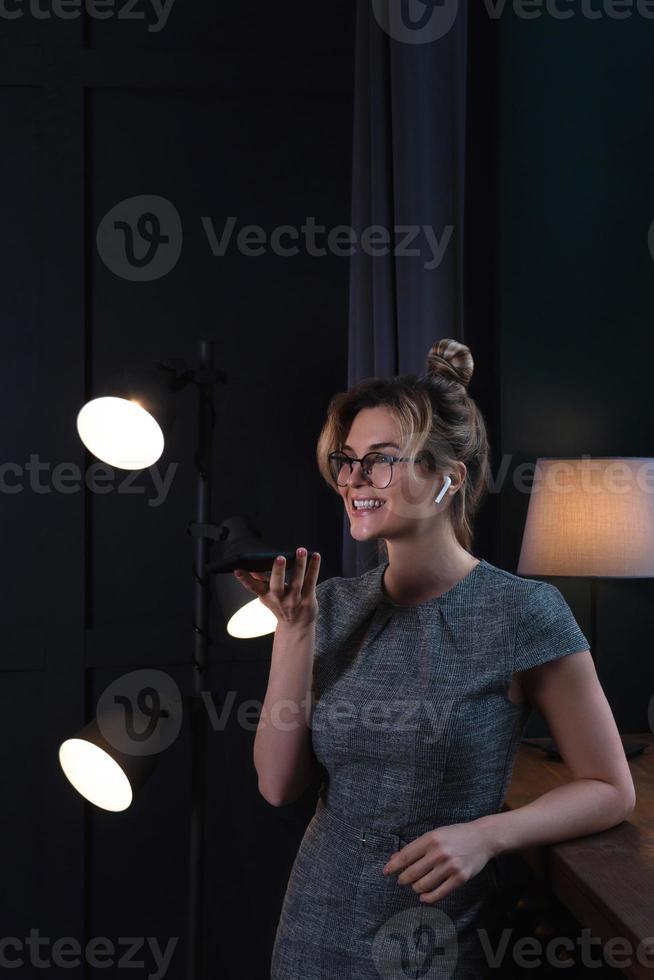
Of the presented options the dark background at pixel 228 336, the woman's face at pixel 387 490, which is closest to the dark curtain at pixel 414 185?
the dark background at pixel 228 336

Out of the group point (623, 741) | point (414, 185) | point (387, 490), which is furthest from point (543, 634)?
point (414, 185)

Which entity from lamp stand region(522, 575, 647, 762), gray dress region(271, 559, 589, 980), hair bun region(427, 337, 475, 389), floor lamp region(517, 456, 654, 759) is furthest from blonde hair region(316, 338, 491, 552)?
lamp stand region(522, 575, 647, 762)

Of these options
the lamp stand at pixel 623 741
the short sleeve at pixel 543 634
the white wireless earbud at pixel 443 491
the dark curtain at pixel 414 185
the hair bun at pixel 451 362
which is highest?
the dark curtain at pixel 414 185

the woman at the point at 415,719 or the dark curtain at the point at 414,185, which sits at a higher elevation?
the dark curtain at the point at 414,185

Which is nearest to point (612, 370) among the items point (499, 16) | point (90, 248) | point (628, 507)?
point (628, 507)

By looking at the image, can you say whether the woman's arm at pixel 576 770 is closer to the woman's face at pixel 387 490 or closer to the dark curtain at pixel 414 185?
the woman's face at pixel 387 490

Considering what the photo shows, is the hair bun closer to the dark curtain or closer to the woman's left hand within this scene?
the dark curtain

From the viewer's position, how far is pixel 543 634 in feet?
3.86

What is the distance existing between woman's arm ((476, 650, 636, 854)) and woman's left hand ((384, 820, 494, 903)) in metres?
0.03

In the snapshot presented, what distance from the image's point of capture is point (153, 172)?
2055 millimetres

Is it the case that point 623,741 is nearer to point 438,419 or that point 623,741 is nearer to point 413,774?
point 413,774

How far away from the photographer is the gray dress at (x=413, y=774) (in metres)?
1.15

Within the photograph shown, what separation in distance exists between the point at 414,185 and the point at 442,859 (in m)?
1.33

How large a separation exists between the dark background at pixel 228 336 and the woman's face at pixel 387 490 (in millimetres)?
630
